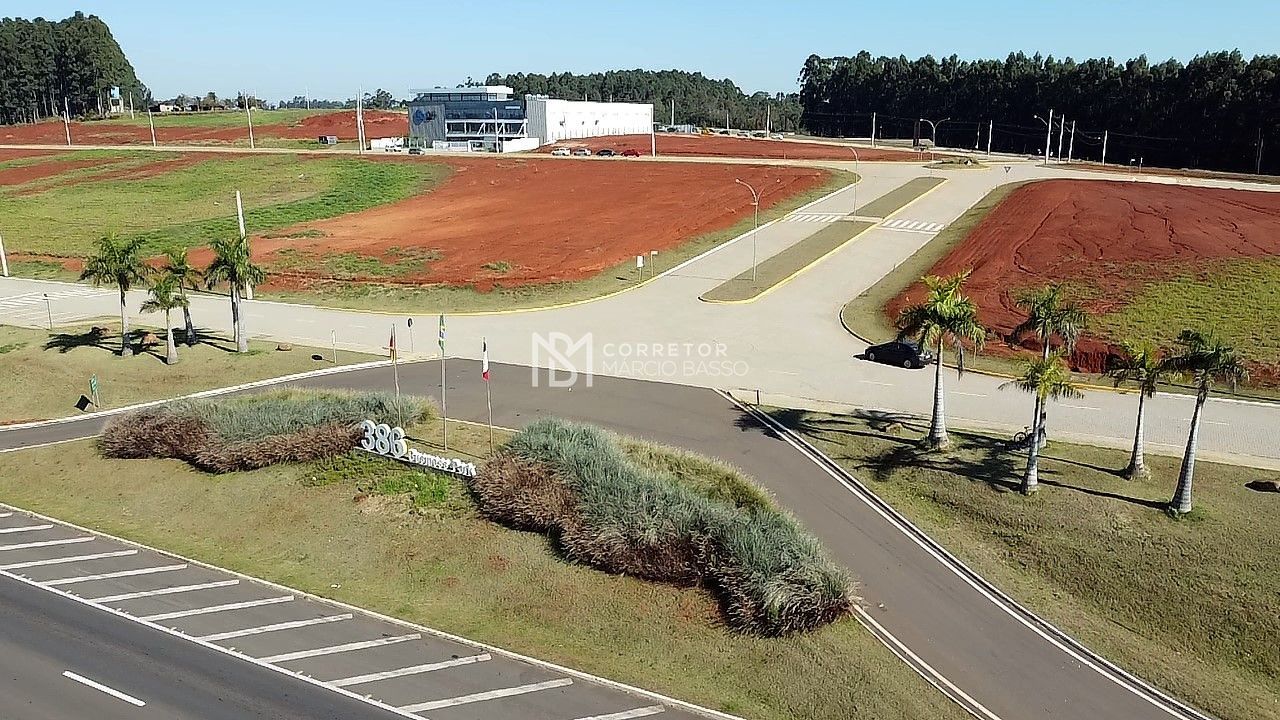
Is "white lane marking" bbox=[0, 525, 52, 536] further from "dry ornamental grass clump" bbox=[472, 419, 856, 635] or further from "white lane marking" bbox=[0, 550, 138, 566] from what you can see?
"dry ornamental grass clump" bbox=[472, 419, 856, 635]

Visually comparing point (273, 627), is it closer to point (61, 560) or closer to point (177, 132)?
point (61, 560)

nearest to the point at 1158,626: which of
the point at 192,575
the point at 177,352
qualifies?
the point at 192,575

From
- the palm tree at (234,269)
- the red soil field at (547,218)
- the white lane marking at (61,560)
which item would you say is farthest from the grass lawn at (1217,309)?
the white lane marking at (61,560)

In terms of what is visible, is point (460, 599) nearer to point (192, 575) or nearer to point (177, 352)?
point (192, 575)

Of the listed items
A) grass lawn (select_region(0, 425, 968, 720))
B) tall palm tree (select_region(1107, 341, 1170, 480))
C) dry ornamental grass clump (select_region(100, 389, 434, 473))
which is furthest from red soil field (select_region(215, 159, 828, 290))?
tall palm tree (select_region(1107, 341, 1170, 480))

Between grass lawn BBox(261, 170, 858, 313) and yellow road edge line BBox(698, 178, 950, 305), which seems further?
grass lawn BBox(261, 170, 858, 313)

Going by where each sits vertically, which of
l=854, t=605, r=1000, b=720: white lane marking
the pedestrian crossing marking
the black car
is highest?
the pedestrian crossing marking

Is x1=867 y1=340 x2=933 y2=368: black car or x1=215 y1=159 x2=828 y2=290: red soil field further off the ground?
x1=215 y1=159 x2=828 y2=290: red soil field
